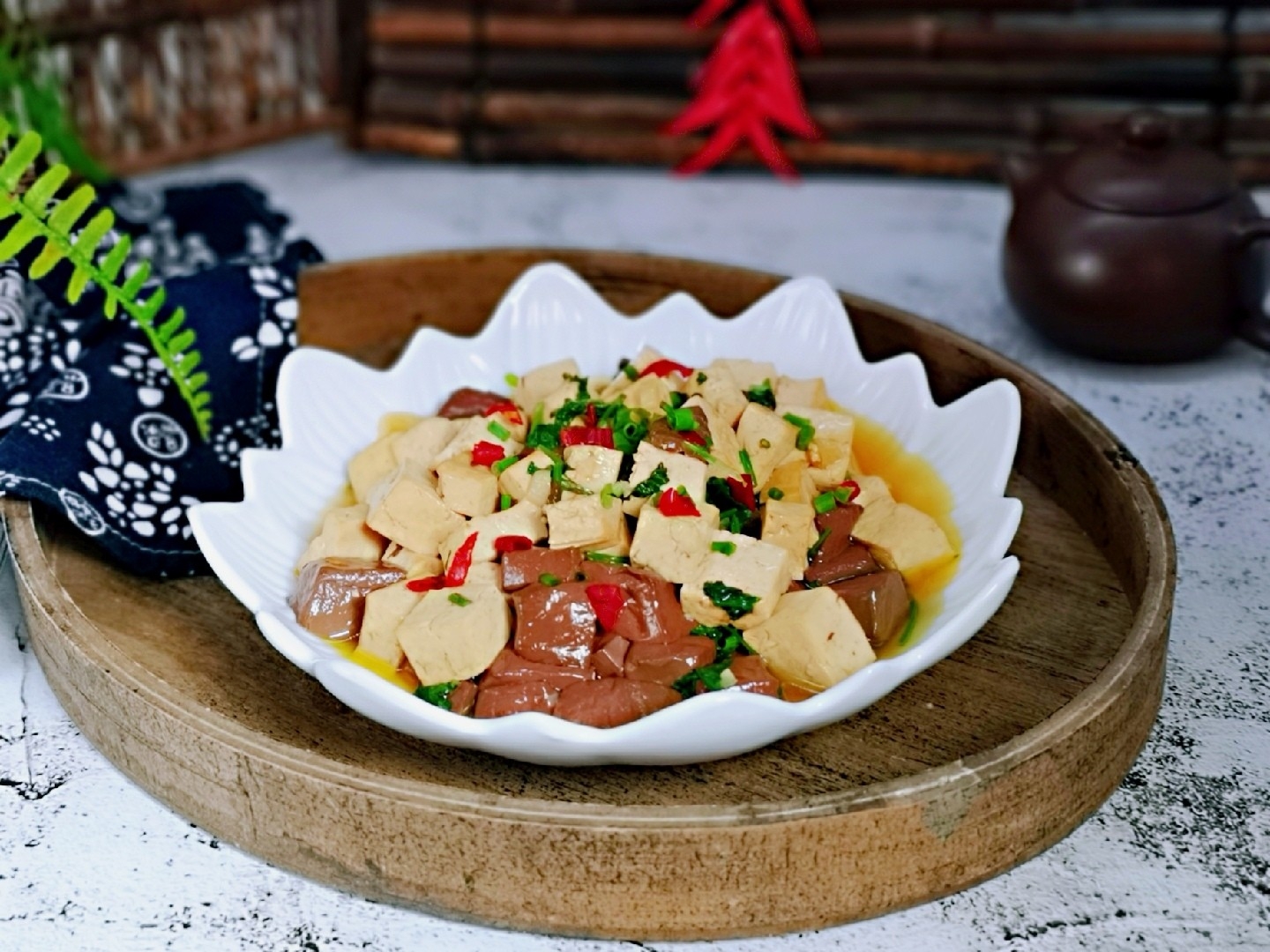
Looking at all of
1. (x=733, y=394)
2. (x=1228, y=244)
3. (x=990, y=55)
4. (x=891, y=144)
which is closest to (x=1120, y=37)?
(x=990, y=55)

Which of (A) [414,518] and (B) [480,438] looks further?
(B) [480,438]

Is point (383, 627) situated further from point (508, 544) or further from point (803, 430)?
point (803, 430)

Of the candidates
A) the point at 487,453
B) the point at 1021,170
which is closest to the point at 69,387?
the point at 487,453

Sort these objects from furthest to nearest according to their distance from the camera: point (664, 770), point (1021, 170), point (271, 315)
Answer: point (1021, 170)
point (271, 315)
point (664, 770)

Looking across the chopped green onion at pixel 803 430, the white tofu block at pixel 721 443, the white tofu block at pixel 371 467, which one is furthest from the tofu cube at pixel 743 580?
the white tofu block at pixel 371 467

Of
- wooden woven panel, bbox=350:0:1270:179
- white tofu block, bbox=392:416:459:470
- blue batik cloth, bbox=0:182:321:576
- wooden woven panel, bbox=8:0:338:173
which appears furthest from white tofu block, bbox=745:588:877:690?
wooden woven panel, bbox=8:0:338:173

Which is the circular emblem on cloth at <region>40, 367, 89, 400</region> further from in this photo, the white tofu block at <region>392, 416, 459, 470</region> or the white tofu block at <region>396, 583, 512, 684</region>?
the white tofu block at <region>396, 583, 512, 684</region>

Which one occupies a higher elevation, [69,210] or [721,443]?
[69,210]
